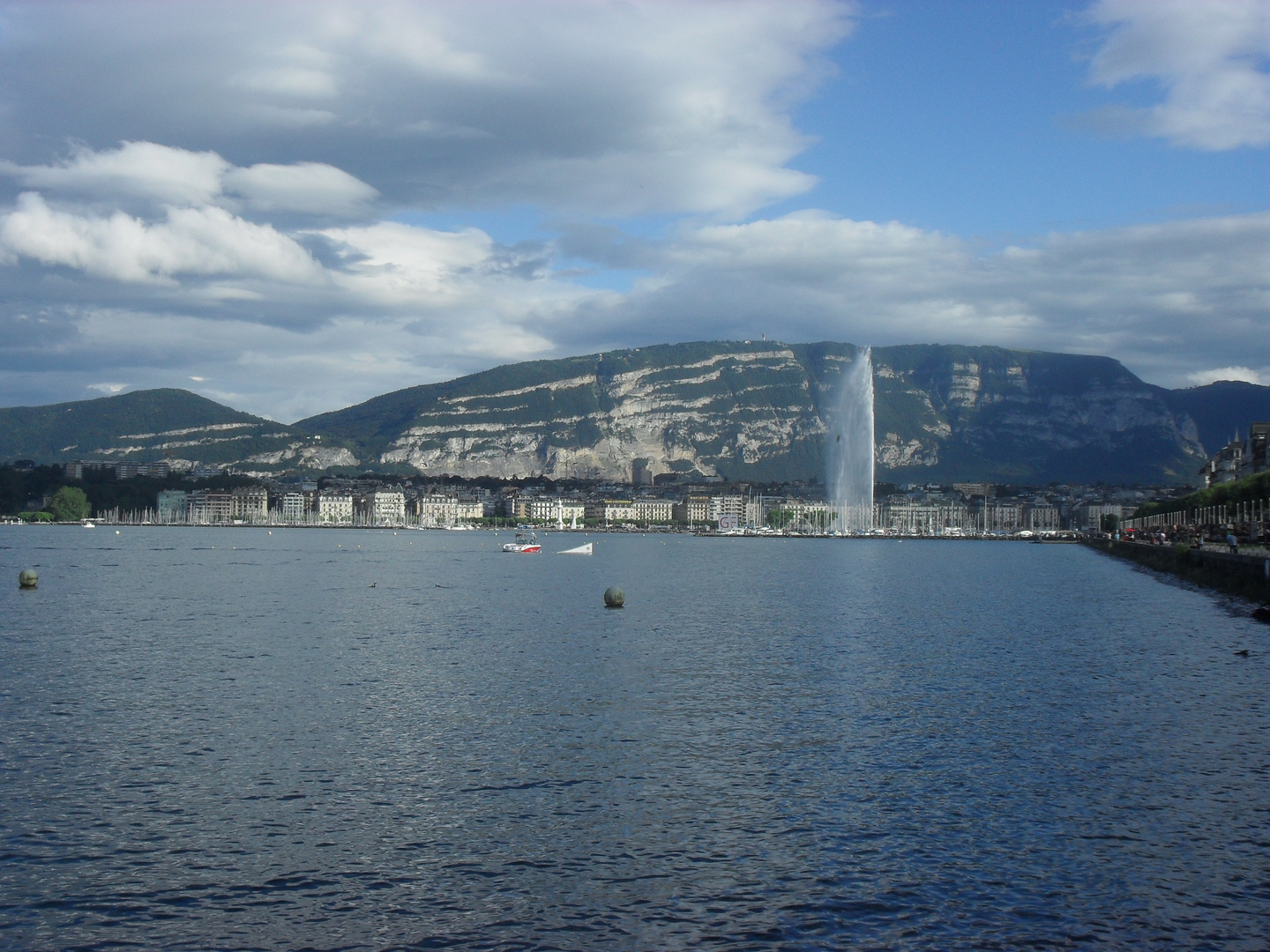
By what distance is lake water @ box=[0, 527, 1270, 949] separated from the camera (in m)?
14.5

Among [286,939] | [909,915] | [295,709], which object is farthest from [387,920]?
[295,709]

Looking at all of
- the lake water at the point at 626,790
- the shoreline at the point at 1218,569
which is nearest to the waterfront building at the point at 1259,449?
Result: the shoreline at the point at 1218,569

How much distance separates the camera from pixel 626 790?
67.1ft

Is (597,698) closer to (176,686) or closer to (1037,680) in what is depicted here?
(176,686)

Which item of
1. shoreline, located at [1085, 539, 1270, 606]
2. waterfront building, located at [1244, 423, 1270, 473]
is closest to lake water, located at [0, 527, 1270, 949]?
shoreline, located at [1085, 539, 1270, 606]

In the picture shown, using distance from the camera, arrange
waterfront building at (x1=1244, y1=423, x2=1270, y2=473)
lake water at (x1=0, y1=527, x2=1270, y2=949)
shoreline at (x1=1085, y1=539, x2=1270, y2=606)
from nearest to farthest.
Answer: lake water at (x1=0, y1=527, x2=1270, y2=949) < shoreline at (x1=1085, y1=539, x2=1270, y2=606) < waterfront building at (x1=1244, y1=423, x2=1270, y2=473)

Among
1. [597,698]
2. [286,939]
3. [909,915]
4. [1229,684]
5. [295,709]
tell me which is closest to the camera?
[286,939]

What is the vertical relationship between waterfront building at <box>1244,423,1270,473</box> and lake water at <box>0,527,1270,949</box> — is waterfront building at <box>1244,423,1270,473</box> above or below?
above

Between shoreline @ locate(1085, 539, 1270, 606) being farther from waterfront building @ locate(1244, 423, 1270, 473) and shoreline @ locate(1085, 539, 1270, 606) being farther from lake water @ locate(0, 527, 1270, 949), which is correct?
waterfront building @ locate(1244, 423, 1270, 473)

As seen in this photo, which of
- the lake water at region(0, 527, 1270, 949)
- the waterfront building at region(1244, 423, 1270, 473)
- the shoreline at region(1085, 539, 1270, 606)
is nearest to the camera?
the lake water at region(0, 527, 1270, 949)

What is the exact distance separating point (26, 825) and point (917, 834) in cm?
1447

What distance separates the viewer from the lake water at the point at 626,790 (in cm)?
1452

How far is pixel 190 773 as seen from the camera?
21.2m

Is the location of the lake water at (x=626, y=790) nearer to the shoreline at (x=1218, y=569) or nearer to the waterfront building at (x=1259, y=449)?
the shoreline at (x=1218, y=569)
